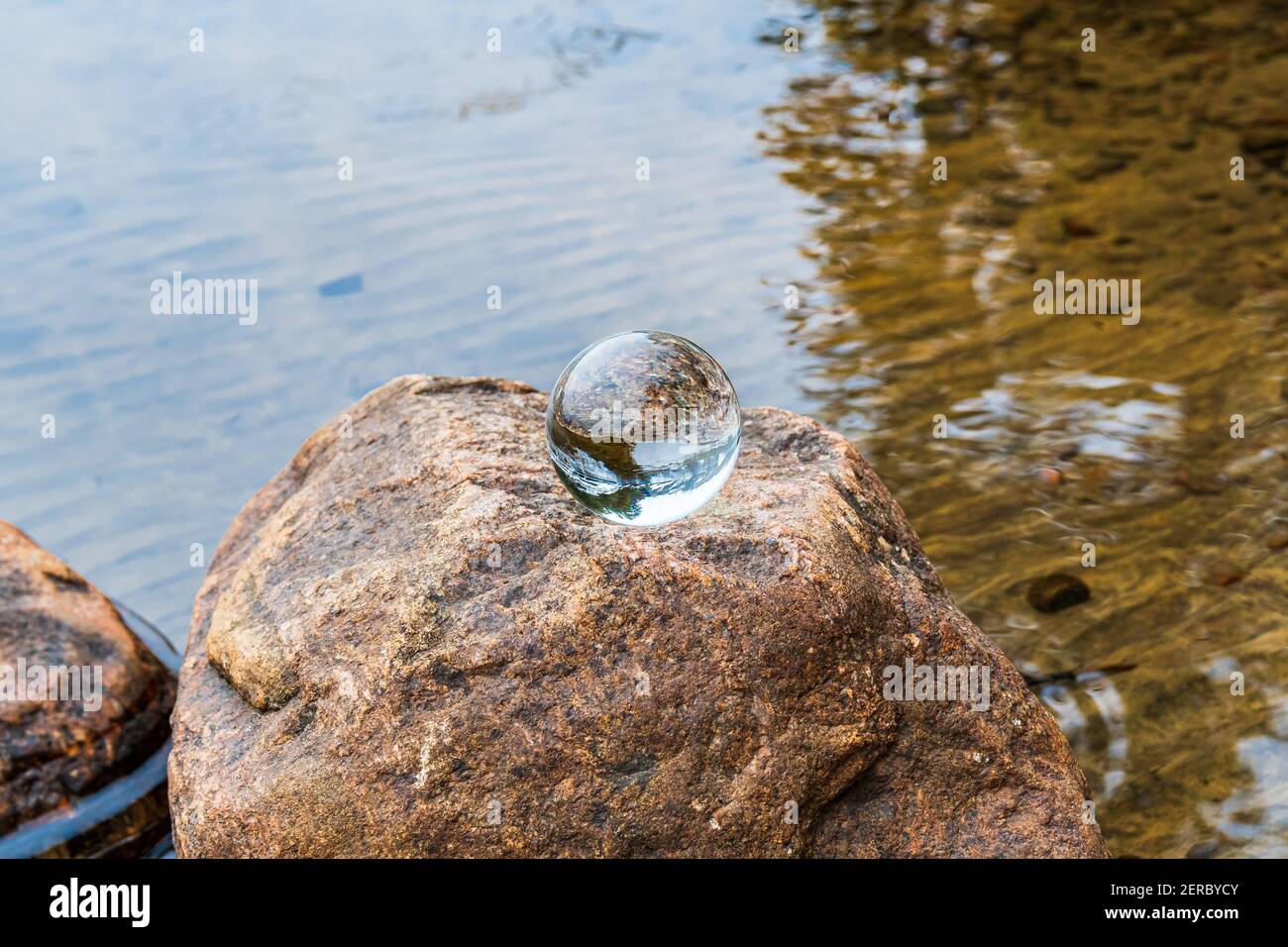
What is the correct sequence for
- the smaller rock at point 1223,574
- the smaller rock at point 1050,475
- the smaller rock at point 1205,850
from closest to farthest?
the smaller rock at point 1205,850 < the smaller rock at point 1223,574 < the smaller rock at point 1050,475

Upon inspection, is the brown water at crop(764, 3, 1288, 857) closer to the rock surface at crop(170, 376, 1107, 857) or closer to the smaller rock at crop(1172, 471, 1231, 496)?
the smaller rock at crop(1172, 471, 1231, 496)

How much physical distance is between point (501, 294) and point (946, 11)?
20.9 feet

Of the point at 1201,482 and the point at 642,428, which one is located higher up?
the point at 642,428

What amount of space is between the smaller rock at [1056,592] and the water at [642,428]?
2.52 metres

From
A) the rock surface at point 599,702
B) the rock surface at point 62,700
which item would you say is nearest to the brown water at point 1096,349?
the rock surface at point 599,702

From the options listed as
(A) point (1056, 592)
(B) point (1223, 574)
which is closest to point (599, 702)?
(A) point (1056, 592)

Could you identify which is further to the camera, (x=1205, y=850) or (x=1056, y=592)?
(x=1056, y=592)

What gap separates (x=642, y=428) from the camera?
3031 millimetres

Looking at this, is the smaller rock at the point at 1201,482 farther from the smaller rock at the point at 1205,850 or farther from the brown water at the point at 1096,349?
the smaller rock at the point at 1205,850

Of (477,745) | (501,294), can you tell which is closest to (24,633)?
(477,745)

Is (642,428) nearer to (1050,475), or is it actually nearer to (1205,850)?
(1205,850)

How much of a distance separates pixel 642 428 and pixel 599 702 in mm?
655

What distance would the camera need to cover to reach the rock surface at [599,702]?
294 cm

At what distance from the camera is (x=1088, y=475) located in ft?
19.5
